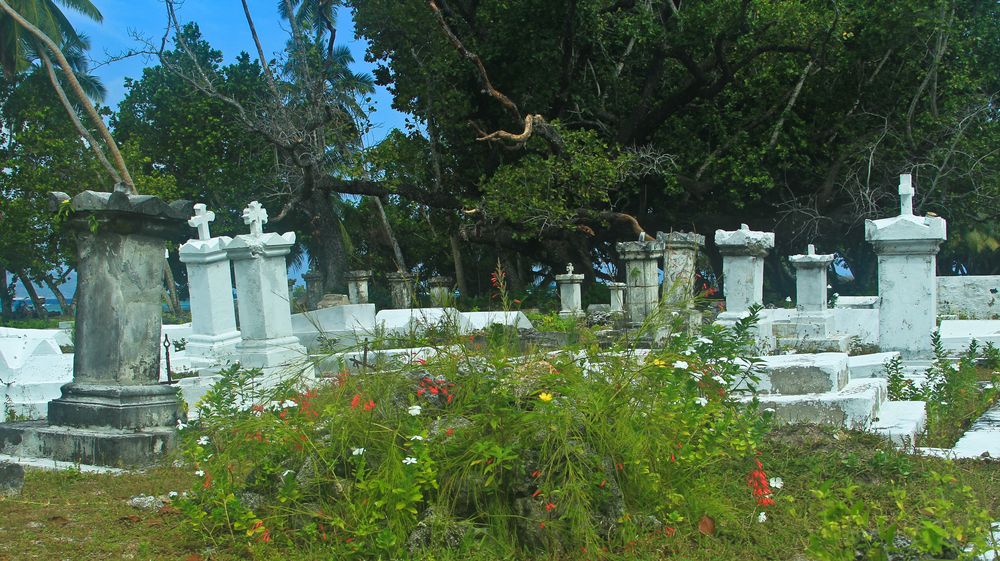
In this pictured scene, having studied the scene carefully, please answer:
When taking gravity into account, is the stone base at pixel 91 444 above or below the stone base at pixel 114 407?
below

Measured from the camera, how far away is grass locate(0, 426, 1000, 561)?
11.5ft

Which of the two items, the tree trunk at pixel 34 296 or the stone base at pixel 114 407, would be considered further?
the tree trunk at pixel 34 296

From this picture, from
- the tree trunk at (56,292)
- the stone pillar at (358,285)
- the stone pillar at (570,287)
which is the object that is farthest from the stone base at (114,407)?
the tree trunk at (56,292)

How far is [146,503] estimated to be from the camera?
4219mm

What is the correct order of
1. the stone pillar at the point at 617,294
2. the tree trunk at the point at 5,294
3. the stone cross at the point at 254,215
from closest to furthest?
the stone cross at the point at 254,215 → the stone pillar at the point at 617,294 → the tree trunk at the point at 5,294

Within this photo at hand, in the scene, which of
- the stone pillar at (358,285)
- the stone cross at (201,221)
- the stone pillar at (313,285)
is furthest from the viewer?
the stone pillar at (313,285)

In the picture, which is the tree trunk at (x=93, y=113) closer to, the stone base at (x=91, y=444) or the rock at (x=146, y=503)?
the stone base at (x=91, y=444)

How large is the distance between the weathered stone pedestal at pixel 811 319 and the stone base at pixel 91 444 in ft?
25.1

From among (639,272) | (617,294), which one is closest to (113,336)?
(639,272)

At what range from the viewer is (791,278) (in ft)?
105

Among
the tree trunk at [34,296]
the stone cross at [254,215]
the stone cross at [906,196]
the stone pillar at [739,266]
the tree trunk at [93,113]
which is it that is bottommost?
the tree trunk at [34,296]

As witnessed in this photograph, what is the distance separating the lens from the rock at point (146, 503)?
165 inches

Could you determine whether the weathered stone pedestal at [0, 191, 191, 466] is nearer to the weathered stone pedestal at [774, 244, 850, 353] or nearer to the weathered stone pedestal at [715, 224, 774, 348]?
the weathered stone pedestal at [715, 224, 774, 348]

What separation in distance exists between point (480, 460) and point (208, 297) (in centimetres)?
851
